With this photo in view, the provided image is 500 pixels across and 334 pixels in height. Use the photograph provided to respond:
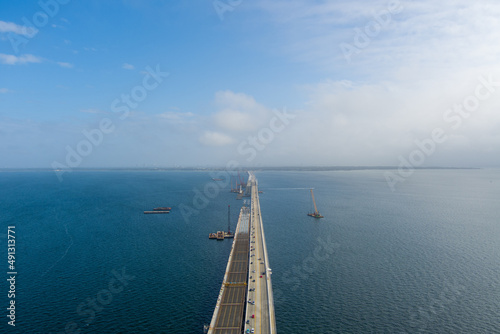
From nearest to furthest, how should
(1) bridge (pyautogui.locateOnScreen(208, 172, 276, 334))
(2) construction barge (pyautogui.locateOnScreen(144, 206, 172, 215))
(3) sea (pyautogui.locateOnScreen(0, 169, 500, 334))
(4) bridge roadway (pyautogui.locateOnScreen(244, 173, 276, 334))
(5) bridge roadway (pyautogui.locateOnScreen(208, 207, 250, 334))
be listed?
1. (4) bridge roadway (pyautogui.locateOnScreen(244, 173, 276, 334))
2. (1) bridge (pyautogui.locateOnScreen(208, 172, 276, 334))
3. (5) bridge roadway (pyautogui.locateOnScreen(208, 207, 250, 334))
4. (3) sea (pyautogui.locateOnScreen(0, 169, 500, 334))
5. (2) construction barge (pyautogui.locateOnScreen(144, 206, 172, 215))

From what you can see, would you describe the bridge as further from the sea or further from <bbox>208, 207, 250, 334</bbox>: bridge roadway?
the sea

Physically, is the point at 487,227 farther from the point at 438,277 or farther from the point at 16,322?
the point at 16,322

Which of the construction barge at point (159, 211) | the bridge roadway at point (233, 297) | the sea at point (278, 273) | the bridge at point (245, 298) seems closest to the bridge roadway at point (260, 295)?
the bridge at point (245, 298)

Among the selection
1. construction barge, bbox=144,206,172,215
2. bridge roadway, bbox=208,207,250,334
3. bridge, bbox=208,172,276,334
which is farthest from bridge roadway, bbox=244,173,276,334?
construction barge, bbox=144,206,172,215

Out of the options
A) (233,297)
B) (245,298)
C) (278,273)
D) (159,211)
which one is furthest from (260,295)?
(159,211)

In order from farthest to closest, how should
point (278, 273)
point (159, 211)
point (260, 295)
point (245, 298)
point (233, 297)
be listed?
point (159, 211), point (278, 273), point (233, 297), point (245, 298), point (260, 295)

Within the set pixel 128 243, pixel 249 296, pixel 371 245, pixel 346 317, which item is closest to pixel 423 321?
pixel 346 317

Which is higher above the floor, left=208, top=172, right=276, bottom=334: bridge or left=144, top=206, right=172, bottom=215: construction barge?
left=144, top=206, right=172, bottom=215: construction barge

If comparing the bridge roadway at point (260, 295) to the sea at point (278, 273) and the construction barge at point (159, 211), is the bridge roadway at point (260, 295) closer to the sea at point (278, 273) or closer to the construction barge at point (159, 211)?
the sea at point (278, 273)

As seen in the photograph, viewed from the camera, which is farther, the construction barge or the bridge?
the construction barge

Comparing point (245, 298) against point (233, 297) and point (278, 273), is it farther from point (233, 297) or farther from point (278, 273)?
point (278, 273)

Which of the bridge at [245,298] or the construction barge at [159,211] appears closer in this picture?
the bridge at [245,298]
